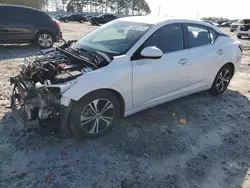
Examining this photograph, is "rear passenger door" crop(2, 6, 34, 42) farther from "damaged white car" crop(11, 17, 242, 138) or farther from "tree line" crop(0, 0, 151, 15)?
"tree line" crop(0, 0, 151, 15)

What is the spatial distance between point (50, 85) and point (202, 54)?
281 cm

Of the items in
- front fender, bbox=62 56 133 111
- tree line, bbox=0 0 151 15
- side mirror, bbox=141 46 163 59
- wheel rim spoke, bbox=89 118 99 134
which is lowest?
wheel rim spoke, bbox=89 118 99 134

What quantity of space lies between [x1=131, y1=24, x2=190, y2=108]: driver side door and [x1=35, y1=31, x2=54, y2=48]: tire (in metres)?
7.22

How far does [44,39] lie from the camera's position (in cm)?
1003

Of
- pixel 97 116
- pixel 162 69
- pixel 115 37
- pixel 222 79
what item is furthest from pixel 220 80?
pixel 97 116

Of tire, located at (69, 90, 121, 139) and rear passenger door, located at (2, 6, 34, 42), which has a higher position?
rear passenger door, located at (2, 6, 34, 42)

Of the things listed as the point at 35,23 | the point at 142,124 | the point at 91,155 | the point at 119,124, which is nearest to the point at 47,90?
the point at 91,155

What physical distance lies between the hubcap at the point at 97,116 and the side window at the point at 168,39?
1.09 meters

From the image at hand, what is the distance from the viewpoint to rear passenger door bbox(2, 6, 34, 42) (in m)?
9.13

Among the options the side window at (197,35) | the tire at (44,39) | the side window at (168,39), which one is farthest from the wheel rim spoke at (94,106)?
the tire at (44,39)

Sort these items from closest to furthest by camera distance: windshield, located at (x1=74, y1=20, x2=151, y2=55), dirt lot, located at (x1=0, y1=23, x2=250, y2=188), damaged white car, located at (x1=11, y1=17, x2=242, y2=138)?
dirt lot, located at (x1=0, y1=23, x2=250, y2=188) → damaged white car, located at (x1=11, y1=17, x2=242, y2=138) → windshield, located at (x1=74, y1=20, x2=151, y2=55)

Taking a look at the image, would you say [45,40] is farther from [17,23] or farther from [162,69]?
[162,69]

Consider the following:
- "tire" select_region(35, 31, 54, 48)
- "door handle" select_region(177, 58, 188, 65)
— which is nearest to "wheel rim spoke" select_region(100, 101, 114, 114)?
"door handle" select_region(177, 58, 188, 65)

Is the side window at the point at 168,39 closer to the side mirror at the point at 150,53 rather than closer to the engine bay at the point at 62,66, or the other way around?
the side mirror at the point at 150,53
